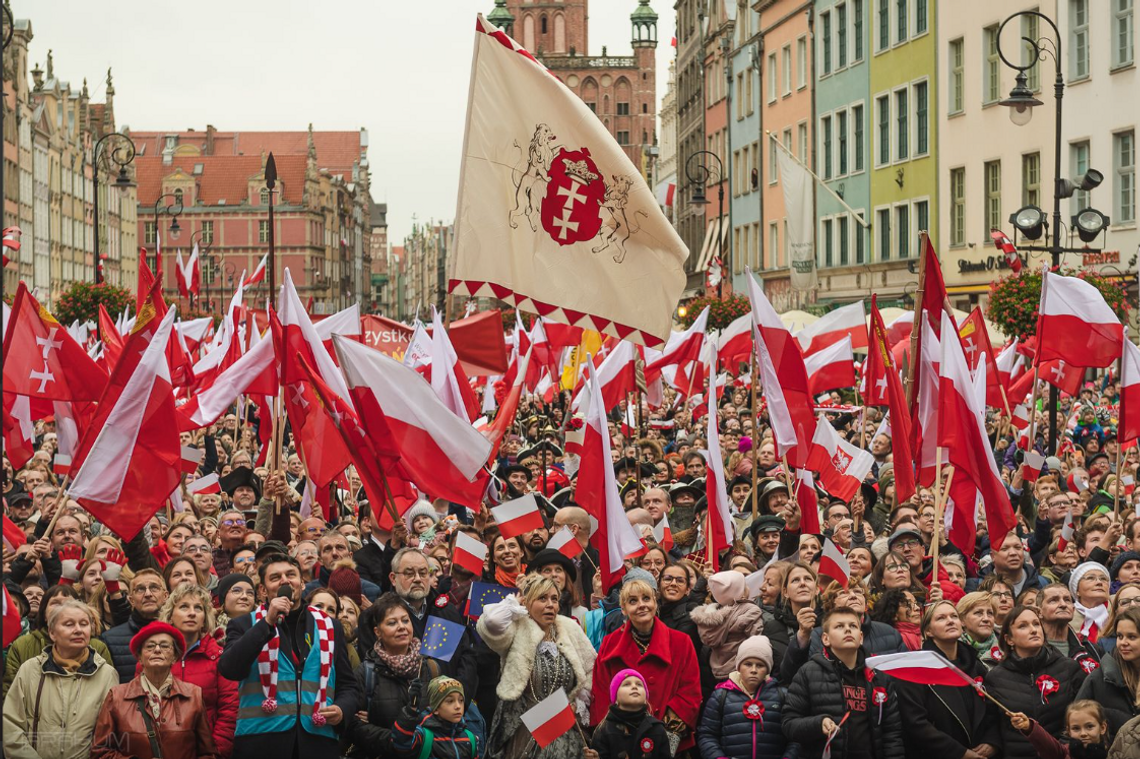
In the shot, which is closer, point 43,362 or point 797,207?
point 43,362

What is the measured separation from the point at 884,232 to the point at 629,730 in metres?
40.6

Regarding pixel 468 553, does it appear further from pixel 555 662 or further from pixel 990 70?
pixel 990 70

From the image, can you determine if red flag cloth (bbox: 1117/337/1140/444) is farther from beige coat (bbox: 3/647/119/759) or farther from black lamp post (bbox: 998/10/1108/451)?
beige coat (bbox: 3/647/119/759)

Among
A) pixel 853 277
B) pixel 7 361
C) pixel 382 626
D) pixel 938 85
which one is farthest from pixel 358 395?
pixel 853 277

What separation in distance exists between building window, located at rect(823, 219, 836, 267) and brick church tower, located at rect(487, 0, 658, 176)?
96433mm

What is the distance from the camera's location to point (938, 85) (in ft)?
141

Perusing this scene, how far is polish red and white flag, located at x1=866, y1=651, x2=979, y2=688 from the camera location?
788cm

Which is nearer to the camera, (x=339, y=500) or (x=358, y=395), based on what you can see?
(x=358, y=395)

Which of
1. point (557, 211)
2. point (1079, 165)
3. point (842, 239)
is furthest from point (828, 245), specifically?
point (557, 211)

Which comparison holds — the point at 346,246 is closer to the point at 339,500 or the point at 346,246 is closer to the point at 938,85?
the point at 938,85

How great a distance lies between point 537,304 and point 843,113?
4068cm

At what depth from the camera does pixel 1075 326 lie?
15562 mm

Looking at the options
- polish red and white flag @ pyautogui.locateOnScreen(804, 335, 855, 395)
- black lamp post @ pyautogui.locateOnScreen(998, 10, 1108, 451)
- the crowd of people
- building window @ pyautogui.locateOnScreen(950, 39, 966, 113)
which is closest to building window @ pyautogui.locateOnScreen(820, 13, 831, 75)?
building window @ pyautogui.locateOnScreen(950, 39, 966, 113)

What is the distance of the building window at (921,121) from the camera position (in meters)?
43.9
